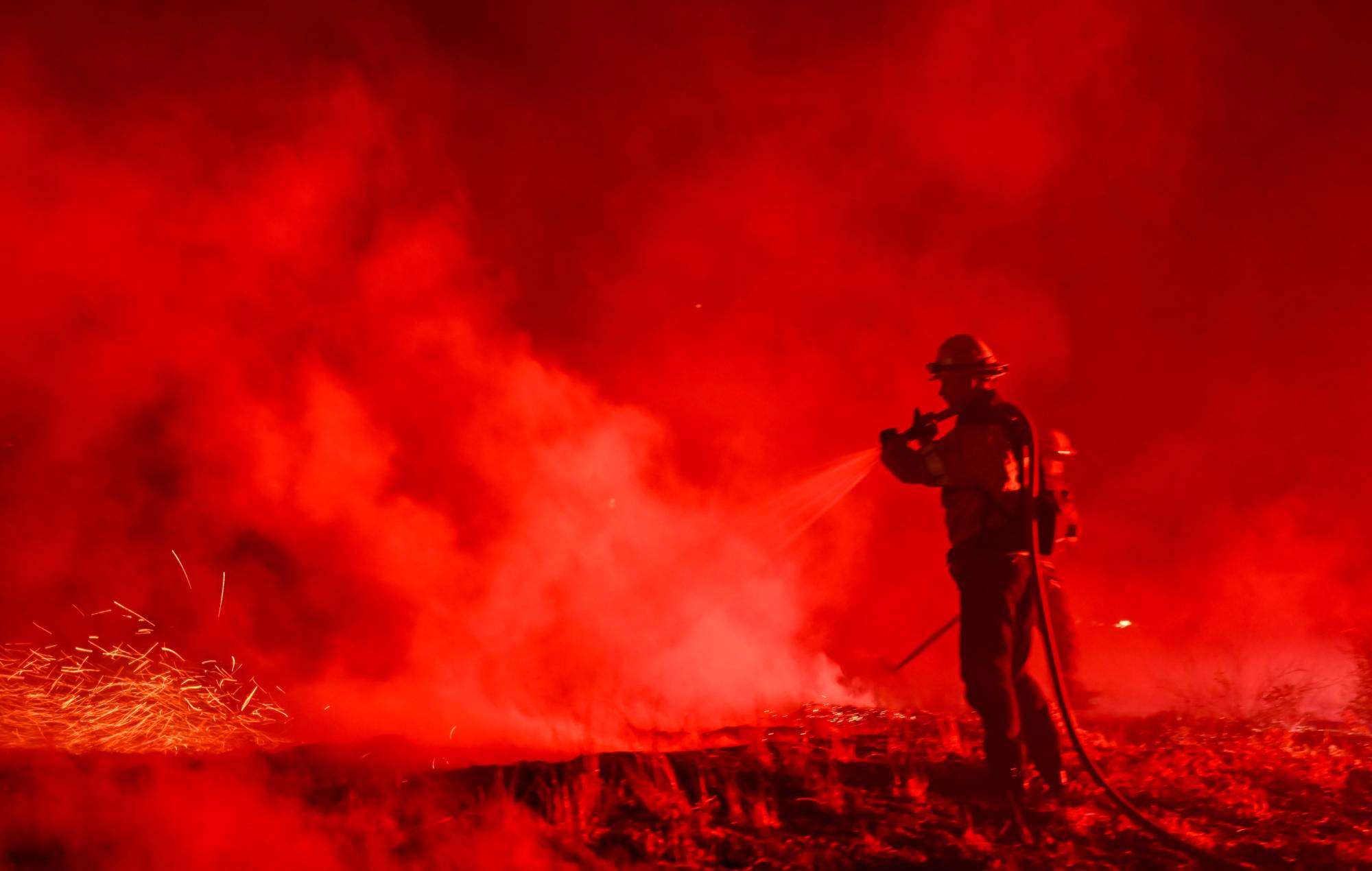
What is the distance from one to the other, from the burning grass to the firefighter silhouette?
258 mm

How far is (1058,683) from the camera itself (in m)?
3.81

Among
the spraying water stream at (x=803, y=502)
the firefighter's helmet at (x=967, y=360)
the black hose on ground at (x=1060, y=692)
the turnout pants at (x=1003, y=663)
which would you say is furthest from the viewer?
the spraying water stream at (x=803, y=502)

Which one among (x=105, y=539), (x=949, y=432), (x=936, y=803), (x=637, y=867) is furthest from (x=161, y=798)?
(x=105, y=539)

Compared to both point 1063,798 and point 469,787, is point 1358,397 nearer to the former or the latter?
point 1063,798

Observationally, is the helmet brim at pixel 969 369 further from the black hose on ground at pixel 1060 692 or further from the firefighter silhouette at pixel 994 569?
the black hose on ground at pixel 1060 692

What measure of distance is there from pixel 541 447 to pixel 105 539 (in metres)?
4.11

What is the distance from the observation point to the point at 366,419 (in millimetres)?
8312

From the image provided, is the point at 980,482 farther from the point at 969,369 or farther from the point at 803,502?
the point at 803,502

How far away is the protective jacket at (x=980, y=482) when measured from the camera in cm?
398

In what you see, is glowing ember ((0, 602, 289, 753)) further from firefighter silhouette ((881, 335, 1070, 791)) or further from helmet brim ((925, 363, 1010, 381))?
helmet brim ((925, 363, 1010, 381))

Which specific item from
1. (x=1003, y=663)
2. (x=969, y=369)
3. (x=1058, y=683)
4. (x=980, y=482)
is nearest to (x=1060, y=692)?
(x=1058, y=683)

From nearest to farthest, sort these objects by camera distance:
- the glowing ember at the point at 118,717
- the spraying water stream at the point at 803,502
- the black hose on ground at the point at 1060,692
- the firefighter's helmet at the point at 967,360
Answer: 1. the black hose on ground at the point at 1060,692
2. the firefighter's helmet at the point at 967,360
3. the glowing ember at the point at 118,717
4. the spraying water stream at the point at 803,502

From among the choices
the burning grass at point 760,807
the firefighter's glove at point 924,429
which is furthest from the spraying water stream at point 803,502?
the firefighter's glove at point 924,429

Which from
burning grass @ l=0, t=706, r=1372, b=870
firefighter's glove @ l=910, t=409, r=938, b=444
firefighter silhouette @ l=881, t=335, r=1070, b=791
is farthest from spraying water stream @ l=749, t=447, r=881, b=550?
firefighter silhouette @ l=881, t=335, r=1070, b=791
